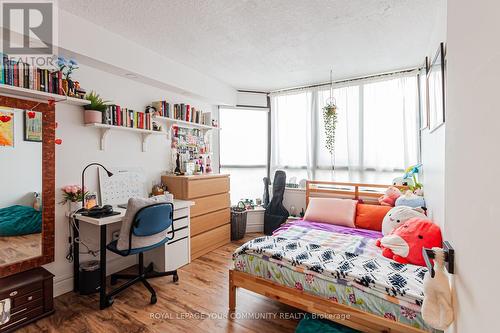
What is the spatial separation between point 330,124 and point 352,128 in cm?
34

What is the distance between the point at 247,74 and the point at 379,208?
2597 mm

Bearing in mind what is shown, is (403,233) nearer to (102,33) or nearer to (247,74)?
(247,74)

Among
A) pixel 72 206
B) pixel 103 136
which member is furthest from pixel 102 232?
pixel 103 136

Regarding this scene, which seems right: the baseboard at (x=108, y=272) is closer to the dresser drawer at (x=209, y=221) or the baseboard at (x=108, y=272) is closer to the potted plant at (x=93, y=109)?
the dresser drawer at (x=209, y=221)

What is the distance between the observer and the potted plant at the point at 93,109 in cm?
244

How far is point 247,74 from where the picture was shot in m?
3.70

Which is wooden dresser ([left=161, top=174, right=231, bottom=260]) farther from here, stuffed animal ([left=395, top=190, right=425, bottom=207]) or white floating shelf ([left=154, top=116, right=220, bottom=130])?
stuffed animal ([left=395, top=190, right=425, bottom=207])

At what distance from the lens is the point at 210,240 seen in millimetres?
3479

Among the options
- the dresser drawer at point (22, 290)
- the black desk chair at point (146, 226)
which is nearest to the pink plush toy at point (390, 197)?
the black desk chair at point (146, 226)

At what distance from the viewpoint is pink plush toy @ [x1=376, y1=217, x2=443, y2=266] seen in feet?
6.10

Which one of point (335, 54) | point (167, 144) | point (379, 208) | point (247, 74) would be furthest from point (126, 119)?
point (379, 208)

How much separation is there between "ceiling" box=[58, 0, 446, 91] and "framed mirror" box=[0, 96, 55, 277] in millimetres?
993

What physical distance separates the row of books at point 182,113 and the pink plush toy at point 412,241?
2.85m

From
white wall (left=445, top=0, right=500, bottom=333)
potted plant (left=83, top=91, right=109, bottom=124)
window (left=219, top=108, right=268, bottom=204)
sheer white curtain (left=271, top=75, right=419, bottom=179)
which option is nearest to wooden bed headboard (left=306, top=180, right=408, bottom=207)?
sheer white curtain (left=271, top=75, right=419, bottom=179)
